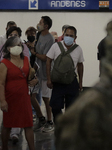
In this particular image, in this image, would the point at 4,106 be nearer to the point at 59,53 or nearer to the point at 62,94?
the point at 62,94

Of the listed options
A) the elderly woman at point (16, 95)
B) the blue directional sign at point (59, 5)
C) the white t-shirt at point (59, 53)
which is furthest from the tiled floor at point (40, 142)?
the blue directional sign at point (59, 5)

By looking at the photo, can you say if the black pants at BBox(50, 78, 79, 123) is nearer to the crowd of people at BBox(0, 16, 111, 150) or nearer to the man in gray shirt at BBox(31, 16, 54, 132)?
the crowd of people at BBox(0, 16, 111, 150)

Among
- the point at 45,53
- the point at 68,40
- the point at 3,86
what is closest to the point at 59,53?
the point at 68,40

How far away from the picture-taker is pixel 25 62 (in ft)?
13.5

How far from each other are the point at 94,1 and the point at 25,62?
20.6ft

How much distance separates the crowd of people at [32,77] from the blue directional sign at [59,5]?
386 cm

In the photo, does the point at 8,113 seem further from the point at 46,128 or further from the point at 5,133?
the point at 46,128

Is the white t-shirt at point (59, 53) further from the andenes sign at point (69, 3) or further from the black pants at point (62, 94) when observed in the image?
the andenes sign at point (69, 3)

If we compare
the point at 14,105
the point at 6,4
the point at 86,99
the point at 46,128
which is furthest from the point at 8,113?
the point at 6,4

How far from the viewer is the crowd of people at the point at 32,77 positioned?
394 cm

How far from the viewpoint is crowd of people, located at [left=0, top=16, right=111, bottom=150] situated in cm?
394

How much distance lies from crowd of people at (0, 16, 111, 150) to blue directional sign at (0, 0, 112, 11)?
12.7 ft

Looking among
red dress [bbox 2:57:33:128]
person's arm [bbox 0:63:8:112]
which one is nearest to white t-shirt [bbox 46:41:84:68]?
red dress [bbox 2:57:33:128]

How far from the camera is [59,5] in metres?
9.89
